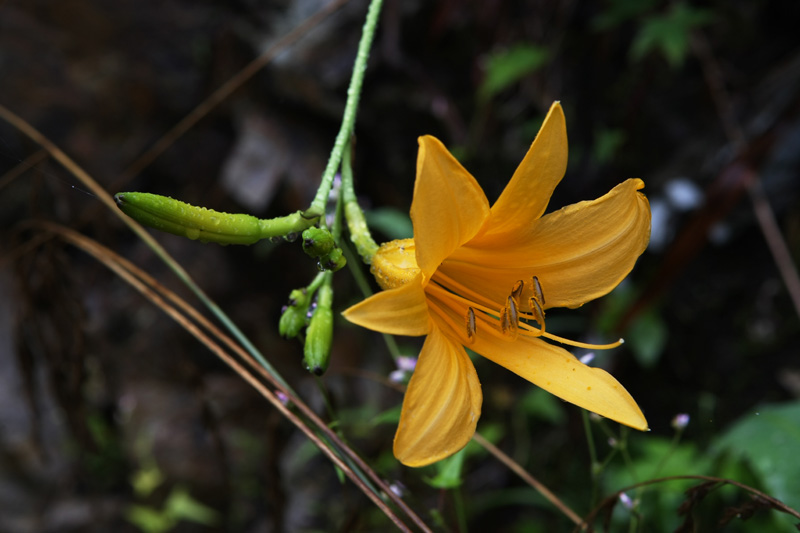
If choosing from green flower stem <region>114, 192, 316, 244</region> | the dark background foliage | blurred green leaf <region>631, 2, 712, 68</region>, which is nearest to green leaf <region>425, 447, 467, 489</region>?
green flower stem <region>114, 192, 316, 244</region>

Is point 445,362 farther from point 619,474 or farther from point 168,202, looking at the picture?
point 619,474

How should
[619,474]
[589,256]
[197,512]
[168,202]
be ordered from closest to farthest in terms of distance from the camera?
1. [168,202]
2. [589,256]
3. [619,474]
4. [197,512]

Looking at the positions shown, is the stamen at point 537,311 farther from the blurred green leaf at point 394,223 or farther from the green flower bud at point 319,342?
the blurred green leaf at point 394,223

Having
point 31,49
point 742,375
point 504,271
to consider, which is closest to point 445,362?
point 504,271

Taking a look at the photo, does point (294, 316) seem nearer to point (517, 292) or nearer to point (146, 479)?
point (517, 292)

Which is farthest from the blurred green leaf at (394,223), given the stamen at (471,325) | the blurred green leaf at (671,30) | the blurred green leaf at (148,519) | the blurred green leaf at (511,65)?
the blurred green leaf at (148,519)

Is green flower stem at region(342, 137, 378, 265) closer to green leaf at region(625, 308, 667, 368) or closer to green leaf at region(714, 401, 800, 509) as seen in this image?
green leaf at region(714, 401, 800, 509)

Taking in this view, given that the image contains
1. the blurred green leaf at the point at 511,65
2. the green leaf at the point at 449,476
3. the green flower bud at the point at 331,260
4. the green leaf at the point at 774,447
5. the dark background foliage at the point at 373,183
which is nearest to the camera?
the green flower bud at the point at 331,260

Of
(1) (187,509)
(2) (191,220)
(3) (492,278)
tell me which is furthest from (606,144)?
(1) (187,509)
